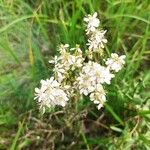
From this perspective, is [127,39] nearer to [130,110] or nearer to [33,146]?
[130,110]

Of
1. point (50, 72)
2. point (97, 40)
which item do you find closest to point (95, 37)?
point (97, 40)

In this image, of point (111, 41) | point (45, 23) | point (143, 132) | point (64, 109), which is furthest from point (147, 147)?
point (45, 23)

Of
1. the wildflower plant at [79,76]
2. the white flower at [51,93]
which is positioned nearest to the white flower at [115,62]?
the wildflower plant at [79,76]

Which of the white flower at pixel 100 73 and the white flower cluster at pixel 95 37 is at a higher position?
the white flower cluster at pixel 95 37

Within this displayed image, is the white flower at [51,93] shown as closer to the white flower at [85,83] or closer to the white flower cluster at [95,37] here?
the white flower at [85,83]

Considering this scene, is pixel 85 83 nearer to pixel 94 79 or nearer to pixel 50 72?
pixel 94 79

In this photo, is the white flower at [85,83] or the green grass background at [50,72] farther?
the green grass background at [50,72]
